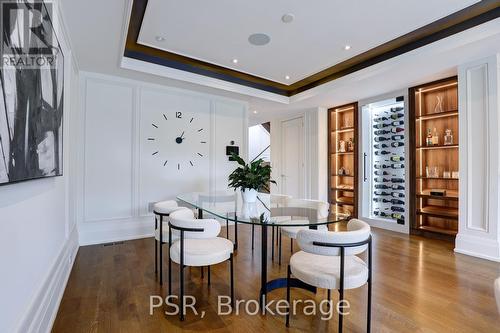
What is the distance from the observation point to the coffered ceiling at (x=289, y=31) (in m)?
2.71

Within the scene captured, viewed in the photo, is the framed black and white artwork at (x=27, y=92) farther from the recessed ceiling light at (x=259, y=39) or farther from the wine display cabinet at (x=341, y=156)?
the wine display cabinet at (x=341, y=156)

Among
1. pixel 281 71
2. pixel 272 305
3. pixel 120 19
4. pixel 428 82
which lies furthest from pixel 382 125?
pixel 120 19

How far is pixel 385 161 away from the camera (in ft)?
16.7

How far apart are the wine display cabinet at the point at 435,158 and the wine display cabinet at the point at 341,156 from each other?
134 centimetres

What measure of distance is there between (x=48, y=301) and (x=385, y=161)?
5.34 metres

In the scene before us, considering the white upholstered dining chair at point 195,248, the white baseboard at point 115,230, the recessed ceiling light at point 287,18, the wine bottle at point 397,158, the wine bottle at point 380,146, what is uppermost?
the recessed ceiling light at point 287,18

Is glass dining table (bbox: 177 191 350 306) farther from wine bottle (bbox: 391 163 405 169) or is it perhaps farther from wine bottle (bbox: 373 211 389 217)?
wine bottle (bbox: 373 211 389 217)

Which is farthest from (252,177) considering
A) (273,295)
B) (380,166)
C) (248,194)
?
(380,166)

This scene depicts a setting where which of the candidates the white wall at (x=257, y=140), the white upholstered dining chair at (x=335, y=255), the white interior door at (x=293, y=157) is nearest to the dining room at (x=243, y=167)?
the white upholstered dining chair at (x=335, y=255)

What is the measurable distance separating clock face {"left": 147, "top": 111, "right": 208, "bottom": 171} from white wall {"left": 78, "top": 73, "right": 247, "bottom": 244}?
0.05 ft

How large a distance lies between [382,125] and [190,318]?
4.81 m

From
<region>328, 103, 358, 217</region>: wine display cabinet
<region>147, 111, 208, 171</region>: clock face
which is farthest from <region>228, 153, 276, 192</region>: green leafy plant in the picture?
<region>328, 103, 358, 217</region>: wine display cabinet

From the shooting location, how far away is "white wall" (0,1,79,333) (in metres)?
1.17

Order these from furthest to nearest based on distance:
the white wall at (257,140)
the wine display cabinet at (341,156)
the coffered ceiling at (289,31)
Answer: the white wall at (257,140)
the wine display cabinet at (341,156)
the coffered ceiling at (289,31)
